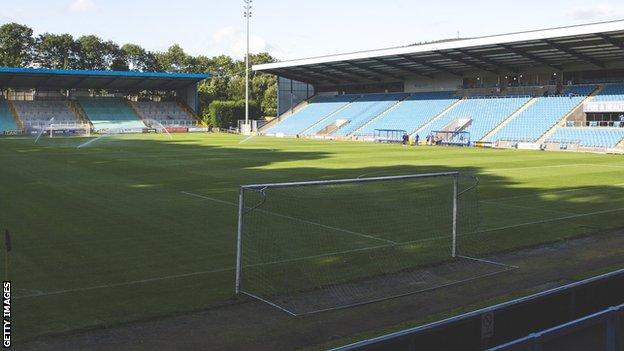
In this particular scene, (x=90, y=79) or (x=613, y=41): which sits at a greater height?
(x=613, y=41)

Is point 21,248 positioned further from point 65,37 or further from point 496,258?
point 65,37

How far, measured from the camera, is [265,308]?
33.3ft

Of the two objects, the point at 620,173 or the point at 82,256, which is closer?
the point at 82,256

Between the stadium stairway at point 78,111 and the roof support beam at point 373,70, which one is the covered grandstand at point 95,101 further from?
the roof support beam at point 373,70

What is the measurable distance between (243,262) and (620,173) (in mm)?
25718

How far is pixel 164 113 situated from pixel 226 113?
33.1 ft

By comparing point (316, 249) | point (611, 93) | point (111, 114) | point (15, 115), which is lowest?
point (316, 249)

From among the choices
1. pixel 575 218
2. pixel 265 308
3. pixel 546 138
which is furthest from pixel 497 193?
A: pixel 546 138

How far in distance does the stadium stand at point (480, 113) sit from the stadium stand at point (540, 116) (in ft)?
5.48

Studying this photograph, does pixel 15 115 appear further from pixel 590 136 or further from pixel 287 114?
pixel 590 136

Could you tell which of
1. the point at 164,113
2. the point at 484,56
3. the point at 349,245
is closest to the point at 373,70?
the point at 484,56

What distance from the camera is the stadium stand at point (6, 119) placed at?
257 ft

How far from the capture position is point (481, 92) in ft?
224

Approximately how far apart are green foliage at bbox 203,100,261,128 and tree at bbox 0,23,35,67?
1840 inches
